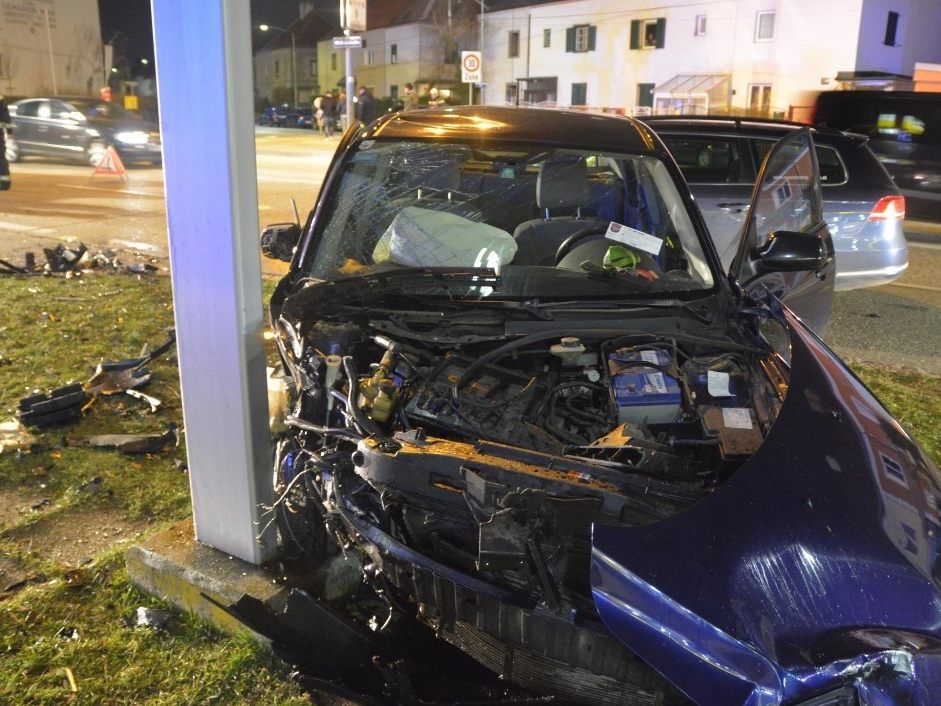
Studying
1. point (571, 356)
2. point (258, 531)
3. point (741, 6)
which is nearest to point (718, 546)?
point (571, 356)

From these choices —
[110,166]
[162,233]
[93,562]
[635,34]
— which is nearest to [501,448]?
[93,562]

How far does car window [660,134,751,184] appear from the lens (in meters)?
7.08

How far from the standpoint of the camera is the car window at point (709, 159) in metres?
7.08

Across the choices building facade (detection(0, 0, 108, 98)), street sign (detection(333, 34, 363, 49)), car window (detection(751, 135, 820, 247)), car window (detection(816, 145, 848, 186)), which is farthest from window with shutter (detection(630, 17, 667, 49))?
car window (detection(751, 135, 820, 247))

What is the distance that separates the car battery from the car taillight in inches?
206

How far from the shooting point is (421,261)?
3348 mm

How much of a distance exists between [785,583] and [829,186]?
6.11 metres

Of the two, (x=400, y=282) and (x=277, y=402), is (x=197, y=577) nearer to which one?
(x=277, y=402)

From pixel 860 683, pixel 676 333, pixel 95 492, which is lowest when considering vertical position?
pixel 95 492

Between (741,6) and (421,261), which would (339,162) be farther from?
(741,6)

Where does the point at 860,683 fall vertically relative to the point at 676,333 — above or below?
below

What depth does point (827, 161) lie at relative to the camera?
720cm

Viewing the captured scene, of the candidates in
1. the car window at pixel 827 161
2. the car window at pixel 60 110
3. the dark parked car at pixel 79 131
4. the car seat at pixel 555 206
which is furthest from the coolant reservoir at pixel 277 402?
the car window at pixel 60 110

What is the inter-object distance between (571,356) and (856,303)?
246 inches
